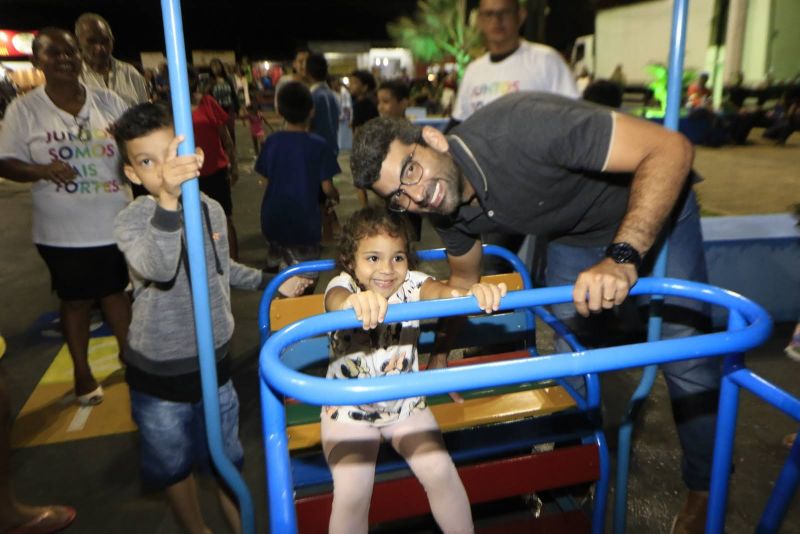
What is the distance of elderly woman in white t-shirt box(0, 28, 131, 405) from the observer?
2.74 meters

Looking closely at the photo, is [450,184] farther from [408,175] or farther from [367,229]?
[367,229]

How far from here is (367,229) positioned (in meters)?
1.91

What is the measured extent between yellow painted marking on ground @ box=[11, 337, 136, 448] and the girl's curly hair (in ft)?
6.01

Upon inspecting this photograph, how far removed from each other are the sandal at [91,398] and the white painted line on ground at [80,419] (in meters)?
0.03

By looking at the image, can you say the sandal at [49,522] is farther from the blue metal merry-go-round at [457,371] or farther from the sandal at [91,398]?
the blue metal merry-go-round at [457,371]

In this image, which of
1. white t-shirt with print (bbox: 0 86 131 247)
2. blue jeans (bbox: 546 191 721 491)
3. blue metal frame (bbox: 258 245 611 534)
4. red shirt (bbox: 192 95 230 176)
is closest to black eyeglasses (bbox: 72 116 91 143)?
white t-shirt with print (bbox: 0 86 131 247)

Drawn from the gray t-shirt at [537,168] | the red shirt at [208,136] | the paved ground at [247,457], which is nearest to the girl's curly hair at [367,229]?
the gray t-shirt at [537,168]

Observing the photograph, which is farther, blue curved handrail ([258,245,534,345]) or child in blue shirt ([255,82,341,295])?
child in blue shirt ([255,82,341,295])

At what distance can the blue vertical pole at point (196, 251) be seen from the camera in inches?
52.6

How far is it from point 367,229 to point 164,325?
71 centimetres

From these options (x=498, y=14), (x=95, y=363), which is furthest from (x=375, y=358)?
(x=95, y=363)

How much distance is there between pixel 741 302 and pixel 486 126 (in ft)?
3.12

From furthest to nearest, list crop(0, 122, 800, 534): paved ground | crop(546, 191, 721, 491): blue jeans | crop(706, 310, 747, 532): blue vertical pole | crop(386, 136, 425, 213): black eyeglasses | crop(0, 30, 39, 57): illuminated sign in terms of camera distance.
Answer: crop(0, 30, 39, 57): illuminated sign, crop(0, 122, 800, 534): paved ground, crop(546, 191, 721, 491): blue jeans, crop(386, 136, 425, 213): black eyeglasses, crop(706, 310, 747, 532): blue vertical pole

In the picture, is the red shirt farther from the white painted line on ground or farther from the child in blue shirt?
the white painted line on ground
